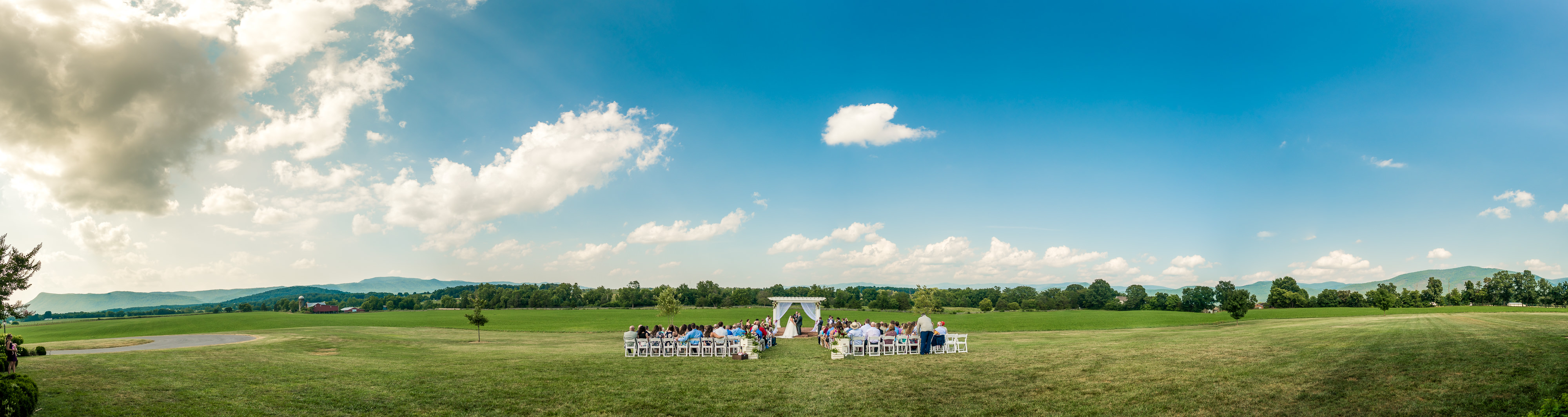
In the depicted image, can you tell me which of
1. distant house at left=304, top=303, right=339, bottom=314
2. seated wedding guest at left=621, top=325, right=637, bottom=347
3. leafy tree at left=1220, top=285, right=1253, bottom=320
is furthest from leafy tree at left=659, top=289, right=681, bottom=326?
distant house at left=304, top=303, right=339, bottom=314

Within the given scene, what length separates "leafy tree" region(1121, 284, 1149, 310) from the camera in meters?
110

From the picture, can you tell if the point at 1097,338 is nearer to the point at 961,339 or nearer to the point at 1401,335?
the point at 961,339

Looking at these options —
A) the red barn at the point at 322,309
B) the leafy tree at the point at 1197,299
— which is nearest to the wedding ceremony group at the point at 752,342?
the leafy tree at the point at 1197,299

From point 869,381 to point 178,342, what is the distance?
96.6 feet

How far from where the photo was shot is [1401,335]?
752 inches

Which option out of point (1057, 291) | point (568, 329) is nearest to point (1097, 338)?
point (568, 329)

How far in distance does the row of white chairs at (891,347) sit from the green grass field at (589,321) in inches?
949

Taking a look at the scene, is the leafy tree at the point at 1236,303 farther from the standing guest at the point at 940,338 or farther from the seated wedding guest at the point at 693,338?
the seated wedding guest at the point at 693,338

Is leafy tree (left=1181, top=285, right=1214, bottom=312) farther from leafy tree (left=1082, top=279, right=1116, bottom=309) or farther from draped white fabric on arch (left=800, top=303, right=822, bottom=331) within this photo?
draped white fabric on arch (left=800, top=303, right=822, bottom=331)

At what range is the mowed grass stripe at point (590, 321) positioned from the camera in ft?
174

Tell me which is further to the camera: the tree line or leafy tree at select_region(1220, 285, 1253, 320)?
the tree line

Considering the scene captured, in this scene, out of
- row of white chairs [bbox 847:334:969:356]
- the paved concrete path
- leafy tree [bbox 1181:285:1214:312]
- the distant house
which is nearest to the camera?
row of white chairs [bbox 847:334:969:356]

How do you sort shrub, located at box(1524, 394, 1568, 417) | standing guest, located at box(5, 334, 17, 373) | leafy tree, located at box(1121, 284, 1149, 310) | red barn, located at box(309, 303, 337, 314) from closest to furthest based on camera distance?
1. shrub, located at box(1524, 394, 1568, 417)
2. standing guest, located at box(5, 334, 17, 373)
3. leafy tree, located at box(1121, 284, 1149, 310)
4. red barn, located at box(309, 303, 337, 314)

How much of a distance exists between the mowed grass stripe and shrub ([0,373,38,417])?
3453 cm
